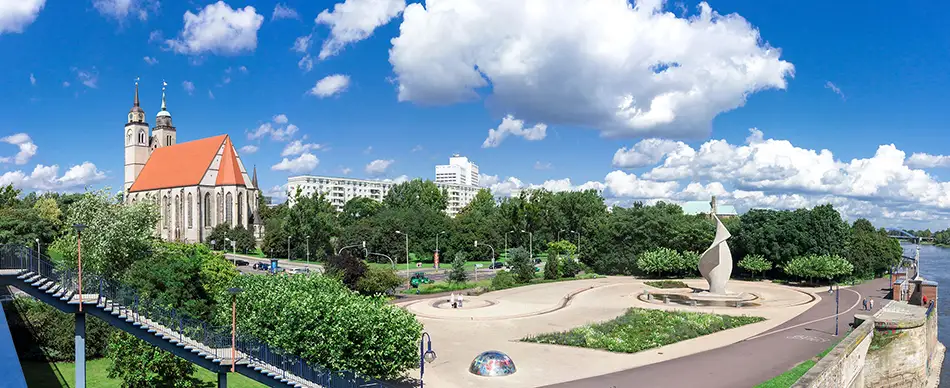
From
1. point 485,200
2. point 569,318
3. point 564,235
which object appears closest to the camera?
point 569,318

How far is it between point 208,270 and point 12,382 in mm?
12660

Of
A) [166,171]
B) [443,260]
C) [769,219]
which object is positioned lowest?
[443,260]

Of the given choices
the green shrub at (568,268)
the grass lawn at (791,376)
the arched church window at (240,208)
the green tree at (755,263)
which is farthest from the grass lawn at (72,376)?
the arched church window at (240,208)

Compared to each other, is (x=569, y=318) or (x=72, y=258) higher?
(x=72, y=258)

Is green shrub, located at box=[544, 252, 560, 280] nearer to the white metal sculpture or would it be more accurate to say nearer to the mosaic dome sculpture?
the white metal sculpture

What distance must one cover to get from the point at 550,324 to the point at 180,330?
71.5ft

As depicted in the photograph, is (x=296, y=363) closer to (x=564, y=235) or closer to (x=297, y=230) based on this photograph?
(x=297, y=230)

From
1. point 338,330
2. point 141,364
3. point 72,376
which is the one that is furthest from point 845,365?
point 72,376

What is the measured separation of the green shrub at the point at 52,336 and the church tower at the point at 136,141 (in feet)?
305

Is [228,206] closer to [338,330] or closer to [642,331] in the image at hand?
[642,331]

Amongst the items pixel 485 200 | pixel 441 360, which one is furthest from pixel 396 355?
pixel 485 200

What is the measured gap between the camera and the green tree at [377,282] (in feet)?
146

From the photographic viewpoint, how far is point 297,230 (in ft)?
288

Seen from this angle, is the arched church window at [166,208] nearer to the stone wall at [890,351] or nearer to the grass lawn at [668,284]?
the grass lawn at [668,284]
